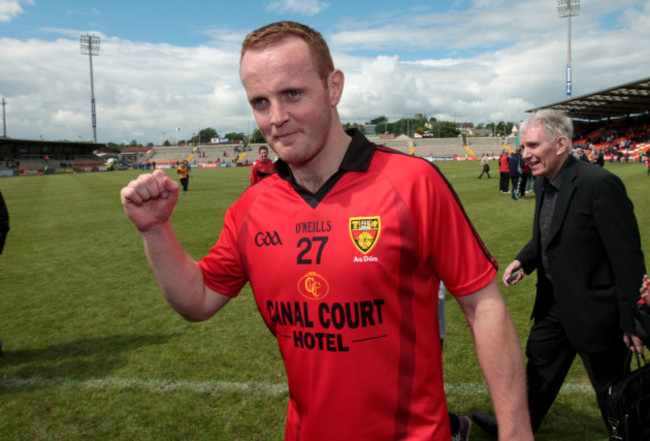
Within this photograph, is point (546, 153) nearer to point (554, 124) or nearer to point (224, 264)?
point (554, 124)

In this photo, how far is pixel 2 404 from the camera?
427 cm

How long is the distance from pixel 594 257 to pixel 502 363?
188cm

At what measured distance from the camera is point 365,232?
156 centimetres

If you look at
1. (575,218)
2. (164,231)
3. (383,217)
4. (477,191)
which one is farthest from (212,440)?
(477,191)

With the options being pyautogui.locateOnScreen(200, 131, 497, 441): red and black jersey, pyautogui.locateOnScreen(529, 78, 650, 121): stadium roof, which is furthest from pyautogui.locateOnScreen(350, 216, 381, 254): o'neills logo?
pyautogui.locateOnScreen(529, 78, 650, 121): stadium roof

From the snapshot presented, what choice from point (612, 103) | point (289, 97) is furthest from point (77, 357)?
point (612, 103)

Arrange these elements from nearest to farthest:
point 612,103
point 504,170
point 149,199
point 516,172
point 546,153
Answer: point 149,199, point 546,153, point 516,172, point 504,170, point 612,103

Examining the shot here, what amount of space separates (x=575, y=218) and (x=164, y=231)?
2529 millimetres

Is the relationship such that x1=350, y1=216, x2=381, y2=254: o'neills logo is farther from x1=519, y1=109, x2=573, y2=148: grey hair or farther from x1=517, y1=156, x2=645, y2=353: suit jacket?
x1=519, y1=109, x2=573, y2=148: grey hair

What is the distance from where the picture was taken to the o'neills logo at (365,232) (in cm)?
154

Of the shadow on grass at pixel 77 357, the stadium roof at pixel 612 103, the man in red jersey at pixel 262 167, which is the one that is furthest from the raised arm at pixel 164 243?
the stadium roof at pixel 612 103

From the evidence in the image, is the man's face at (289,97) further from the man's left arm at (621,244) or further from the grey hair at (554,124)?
the grey hair at (554,124)

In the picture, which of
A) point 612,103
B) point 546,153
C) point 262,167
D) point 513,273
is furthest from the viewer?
point 612,103

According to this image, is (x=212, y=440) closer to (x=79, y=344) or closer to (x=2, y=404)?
(x=2, y=404)
